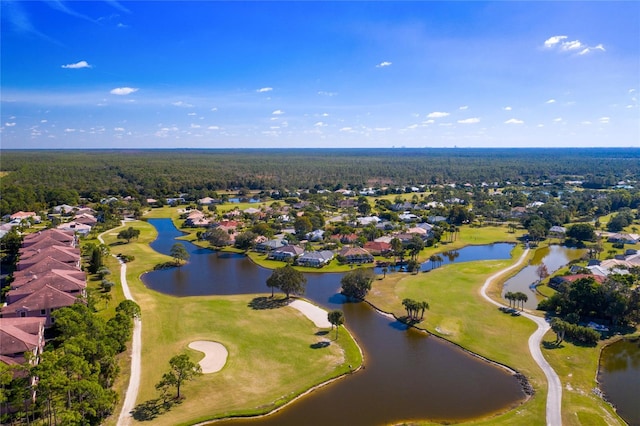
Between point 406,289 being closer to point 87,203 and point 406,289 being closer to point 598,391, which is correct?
point 598,391

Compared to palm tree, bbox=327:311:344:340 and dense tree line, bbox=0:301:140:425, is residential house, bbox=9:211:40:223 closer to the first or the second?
dense tree line, bbox=0:301:140:425

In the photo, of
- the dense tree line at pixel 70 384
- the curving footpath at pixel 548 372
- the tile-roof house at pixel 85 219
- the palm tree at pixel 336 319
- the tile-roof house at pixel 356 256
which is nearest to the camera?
the dense tree line at pixel 70 384

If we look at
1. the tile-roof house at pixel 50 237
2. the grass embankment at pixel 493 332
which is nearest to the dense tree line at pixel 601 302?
the grass embankment at pixel 493 332

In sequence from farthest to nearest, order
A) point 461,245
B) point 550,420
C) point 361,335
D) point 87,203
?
point 87,203 < point 461,245 < point 361,335 < point 550,420

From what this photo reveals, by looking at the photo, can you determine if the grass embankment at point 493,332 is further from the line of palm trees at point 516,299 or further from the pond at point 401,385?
the line of palm trees at point 516,299

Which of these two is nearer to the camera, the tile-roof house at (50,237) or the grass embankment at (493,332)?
the grass embankment at (493,332)

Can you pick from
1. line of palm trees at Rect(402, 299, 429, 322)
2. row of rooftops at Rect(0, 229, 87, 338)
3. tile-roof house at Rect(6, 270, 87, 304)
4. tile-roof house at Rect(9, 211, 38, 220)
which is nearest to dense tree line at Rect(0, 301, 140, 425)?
row of rooftops at Rect(0, 229, 87, 338)

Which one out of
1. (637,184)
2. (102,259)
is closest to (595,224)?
(637,184)
